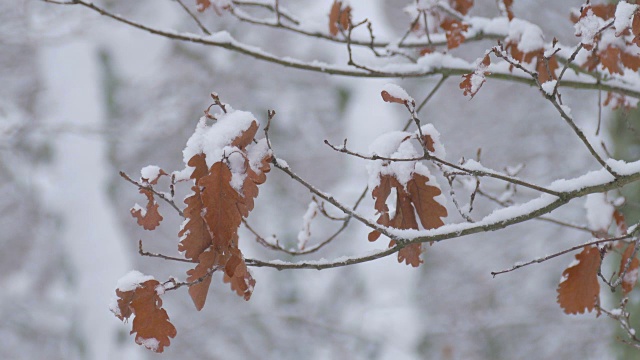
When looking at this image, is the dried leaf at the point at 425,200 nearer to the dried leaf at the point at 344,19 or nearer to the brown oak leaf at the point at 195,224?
the brown oak leaf at the point at 195,224

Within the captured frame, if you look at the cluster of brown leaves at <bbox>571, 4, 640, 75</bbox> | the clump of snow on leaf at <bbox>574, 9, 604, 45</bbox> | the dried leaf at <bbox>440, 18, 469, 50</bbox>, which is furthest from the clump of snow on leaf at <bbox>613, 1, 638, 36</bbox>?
the dried leaf at <bbox>440, 18, 469, 50</bbox>

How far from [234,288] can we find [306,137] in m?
7.50

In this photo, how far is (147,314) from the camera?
3.16 feet

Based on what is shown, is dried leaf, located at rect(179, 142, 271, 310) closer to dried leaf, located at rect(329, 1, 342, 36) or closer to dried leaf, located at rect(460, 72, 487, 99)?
dried leaf, located at rect(460, 72, 487, 99)

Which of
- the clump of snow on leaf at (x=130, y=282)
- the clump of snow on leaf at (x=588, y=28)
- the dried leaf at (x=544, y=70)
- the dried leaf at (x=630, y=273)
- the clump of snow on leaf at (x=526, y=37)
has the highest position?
the clump of snow on leaf at (x=526, y=37)

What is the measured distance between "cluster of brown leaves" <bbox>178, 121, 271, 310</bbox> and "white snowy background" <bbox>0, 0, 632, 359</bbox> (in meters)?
3.03

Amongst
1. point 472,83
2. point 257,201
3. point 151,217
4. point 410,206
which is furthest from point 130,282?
point 257,201

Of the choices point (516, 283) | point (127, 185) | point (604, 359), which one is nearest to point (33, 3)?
point (127, 185)

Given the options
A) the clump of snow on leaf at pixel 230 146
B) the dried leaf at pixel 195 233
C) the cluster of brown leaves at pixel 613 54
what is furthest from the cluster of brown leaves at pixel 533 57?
the dried leaf at pixel 195 233

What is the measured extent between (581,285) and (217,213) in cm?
72

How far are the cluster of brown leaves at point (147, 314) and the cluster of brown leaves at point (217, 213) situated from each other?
77 mm

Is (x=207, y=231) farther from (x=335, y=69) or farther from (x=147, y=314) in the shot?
(x=335, y=69)

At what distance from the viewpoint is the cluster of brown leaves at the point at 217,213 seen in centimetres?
87

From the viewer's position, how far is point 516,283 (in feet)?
20.7
